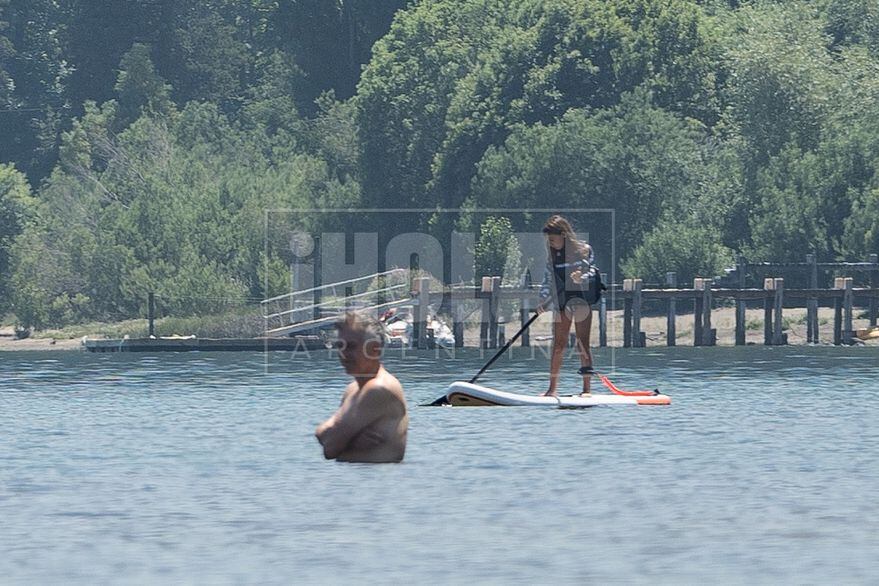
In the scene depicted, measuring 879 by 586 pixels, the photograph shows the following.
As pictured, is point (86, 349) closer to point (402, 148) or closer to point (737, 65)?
point (402, 148)

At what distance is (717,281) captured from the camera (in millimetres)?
64625

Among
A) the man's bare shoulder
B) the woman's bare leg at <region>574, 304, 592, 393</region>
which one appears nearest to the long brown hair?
the woman's bare leg at <region>574, 304, 592, 393</region>

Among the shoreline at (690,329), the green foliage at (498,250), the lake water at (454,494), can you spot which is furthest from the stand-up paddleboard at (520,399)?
the green foliage at (498,250)

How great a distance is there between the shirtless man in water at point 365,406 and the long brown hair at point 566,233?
6.41 m

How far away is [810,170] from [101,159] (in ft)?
117

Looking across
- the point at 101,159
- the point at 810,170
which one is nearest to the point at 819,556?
the point at 810,170

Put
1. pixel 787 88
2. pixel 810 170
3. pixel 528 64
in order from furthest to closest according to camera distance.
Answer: pixel 528 64 → pixel 787 88 → pixel 810 170

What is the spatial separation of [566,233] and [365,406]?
863 cm

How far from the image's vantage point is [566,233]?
28984 millimetres

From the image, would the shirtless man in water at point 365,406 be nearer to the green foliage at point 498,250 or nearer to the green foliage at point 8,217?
the green foliage at point 498,250

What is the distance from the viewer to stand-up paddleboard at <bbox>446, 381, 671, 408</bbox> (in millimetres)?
31516

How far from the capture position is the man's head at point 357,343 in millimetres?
19766

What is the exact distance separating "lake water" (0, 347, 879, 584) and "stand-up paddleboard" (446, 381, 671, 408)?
0.38m

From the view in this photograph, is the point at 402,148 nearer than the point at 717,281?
No
